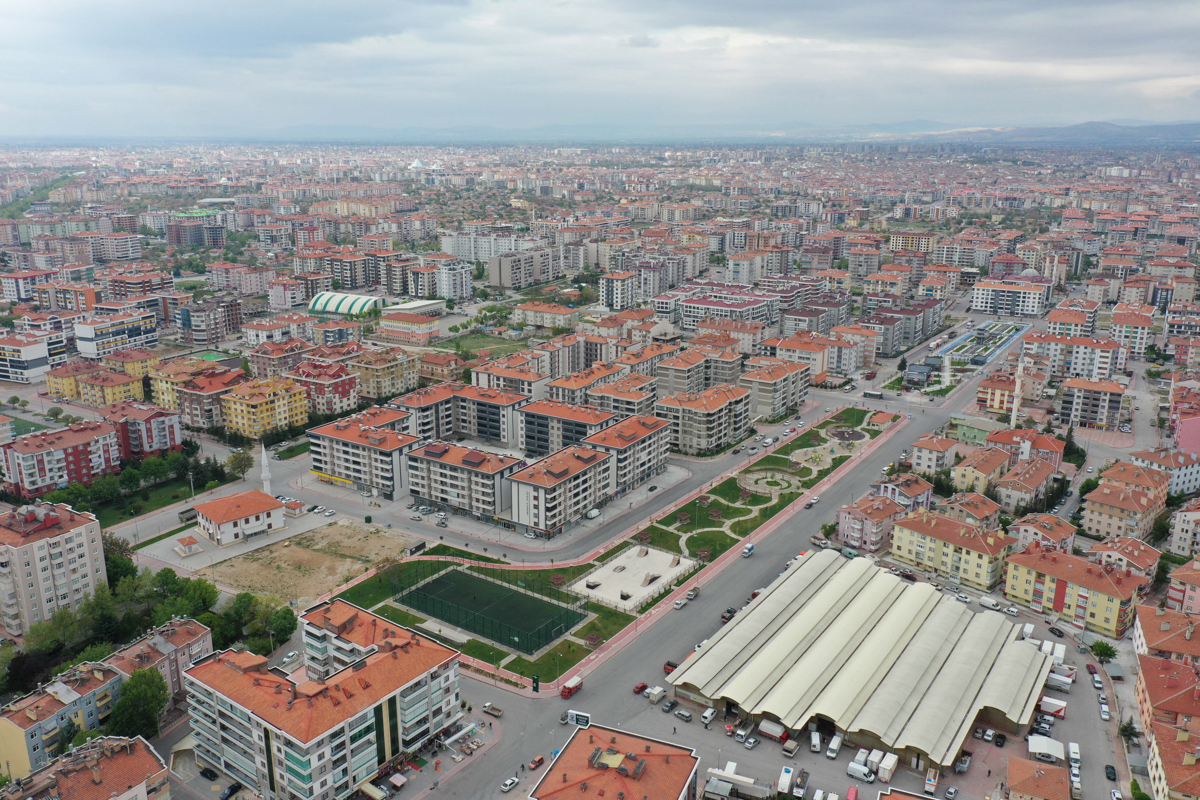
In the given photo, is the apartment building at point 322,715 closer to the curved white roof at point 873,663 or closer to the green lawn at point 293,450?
the curved white roof at point 873,663

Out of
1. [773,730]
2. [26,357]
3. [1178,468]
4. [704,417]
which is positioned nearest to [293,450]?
[704,417]

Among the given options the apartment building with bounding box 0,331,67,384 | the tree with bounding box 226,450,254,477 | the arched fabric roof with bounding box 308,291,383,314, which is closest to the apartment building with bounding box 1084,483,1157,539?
the tree with bounding box 226,450,254,477

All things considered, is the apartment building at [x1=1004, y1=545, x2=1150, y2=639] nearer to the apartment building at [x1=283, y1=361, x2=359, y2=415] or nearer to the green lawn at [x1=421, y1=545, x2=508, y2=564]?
the green lawn at [x1=421, y1=545, x2=508, y2=564]

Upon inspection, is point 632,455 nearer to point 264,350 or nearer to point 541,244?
point 264,350

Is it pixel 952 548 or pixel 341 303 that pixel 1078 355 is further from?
pixel 341 303

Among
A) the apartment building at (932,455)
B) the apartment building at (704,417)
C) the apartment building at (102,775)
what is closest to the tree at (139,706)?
the apartment building at (102,775)

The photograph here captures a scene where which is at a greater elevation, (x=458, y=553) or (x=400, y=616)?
(x=458, y=553)

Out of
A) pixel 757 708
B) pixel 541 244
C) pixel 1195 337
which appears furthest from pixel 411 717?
pixel 541 244

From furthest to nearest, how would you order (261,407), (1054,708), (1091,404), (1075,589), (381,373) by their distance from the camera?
(381,373)
(1091,404)
(261,407)
(1075,589)
(1054,708)
